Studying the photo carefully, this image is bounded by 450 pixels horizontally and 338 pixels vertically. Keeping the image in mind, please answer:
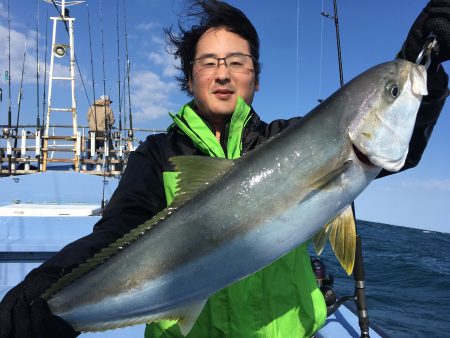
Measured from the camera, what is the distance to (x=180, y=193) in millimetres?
1836

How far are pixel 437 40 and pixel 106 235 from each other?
197cm

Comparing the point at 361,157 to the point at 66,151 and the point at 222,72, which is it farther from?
the point at 66,151

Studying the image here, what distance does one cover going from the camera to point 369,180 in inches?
70.6

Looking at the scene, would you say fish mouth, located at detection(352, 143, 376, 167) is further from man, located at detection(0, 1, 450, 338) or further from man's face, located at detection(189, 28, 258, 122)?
man's face, located at detection(189, 28, 258, 122)

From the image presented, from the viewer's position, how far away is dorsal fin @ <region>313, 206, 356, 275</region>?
1.81 m

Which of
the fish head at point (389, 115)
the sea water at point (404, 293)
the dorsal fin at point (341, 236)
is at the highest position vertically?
the fish head at point (389, 115)

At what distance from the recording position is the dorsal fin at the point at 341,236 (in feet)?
5.93

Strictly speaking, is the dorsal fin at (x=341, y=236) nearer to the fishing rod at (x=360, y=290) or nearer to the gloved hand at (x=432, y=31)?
the gloved hand at (x=432, y=31)

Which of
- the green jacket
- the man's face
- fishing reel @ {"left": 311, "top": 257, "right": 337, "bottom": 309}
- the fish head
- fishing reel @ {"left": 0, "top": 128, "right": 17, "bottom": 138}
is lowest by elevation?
fishing reel @ {"left": 311, "top": 257, "right": 337, "bottom": 309}

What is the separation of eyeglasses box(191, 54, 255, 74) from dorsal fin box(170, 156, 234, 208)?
2.67 ft

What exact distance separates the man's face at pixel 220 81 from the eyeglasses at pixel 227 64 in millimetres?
20

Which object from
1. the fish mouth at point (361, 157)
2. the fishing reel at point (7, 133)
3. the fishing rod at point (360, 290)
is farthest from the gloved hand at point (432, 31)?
Answer: the fishing reel at point (7, 133)

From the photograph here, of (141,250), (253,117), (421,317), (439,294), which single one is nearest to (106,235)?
(141,250)

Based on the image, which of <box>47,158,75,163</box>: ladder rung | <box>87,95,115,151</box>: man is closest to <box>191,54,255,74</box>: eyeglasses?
<box>87,95,115,151</box>: man
